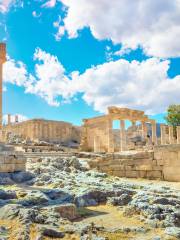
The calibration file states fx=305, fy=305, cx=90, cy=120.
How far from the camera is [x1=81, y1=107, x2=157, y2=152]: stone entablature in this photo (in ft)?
110

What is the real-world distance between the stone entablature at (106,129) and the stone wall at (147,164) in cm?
1787

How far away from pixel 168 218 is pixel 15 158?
7.46m

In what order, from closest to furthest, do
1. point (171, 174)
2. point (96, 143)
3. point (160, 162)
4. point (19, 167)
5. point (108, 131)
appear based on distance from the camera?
point (19, 167)
point (171, 174)
point (160, 162)
point (108, 131)
point (96, 143)

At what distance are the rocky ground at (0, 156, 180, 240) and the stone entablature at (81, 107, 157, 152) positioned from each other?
23.0m

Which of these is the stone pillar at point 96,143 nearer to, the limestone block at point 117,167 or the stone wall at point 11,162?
the limestone block at point 117,167

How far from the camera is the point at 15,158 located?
1226 cm

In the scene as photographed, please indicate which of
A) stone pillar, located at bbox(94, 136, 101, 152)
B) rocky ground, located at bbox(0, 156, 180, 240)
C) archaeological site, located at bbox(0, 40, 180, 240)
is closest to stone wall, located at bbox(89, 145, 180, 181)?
archaeological site, located at bbox(0, 40, 180, 240)

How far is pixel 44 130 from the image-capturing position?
1800 inches

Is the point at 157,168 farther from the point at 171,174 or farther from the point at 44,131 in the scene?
the point at 44,131

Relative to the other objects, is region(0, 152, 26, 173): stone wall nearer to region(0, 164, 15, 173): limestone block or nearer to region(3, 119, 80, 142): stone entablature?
region(0, 164, 15, 173): limestone block

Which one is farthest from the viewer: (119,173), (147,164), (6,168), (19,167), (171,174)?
(119,173)

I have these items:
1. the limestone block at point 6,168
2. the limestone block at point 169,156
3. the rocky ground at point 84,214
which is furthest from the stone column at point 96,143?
the rocky ground at point 84,214

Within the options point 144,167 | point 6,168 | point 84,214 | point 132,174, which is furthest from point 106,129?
point 84,214

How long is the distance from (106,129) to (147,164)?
65.8ft
